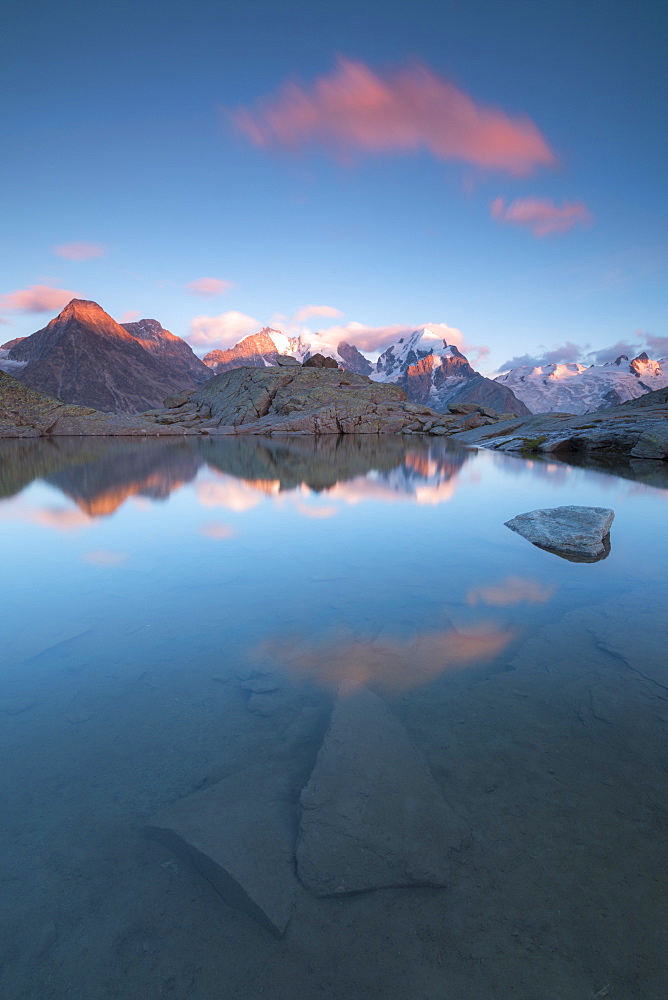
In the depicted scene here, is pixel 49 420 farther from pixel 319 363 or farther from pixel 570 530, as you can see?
pixel 570 530

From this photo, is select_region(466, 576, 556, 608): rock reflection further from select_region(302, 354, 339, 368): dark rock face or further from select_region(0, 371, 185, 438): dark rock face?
select_region(302, 354, 339, 368): dark rock face

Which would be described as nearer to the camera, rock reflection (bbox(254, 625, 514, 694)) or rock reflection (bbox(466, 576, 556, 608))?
rock reflection (bbox(254, 625, 514, 694))

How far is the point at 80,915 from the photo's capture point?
278 cm

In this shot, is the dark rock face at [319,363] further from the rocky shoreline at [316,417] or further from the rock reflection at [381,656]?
the rock reflection at [381,656]

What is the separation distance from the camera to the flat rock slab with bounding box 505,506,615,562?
34.6 ft

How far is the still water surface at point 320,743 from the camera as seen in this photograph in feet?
8.22

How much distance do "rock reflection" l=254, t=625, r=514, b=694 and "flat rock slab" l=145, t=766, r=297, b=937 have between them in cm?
Answer: 156

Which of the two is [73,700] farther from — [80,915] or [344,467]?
[344,467]

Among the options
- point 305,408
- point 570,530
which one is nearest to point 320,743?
point 570,530

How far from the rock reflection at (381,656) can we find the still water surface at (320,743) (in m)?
0.04

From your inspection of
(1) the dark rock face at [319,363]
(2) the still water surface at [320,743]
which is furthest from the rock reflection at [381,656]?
(1) the dark rock face at [319,363]

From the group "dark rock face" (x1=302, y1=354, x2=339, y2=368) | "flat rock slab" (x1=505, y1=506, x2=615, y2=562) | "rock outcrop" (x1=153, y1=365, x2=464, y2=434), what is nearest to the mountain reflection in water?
"flat rock slab" (x1=505, y1=506, x2=615, y2=562)

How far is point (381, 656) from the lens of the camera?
5883 millimetres

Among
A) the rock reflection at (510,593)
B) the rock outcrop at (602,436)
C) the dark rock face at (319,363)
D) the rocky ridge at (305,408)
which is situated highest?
the dark rock face at (319,363)
